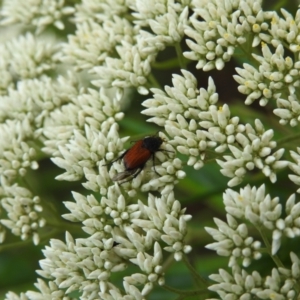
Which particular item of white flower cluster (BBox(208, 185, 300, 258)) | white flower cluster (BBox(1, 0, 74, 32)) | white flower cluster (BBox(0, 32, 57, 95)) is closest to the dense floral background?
white flower cluster (BBox(208, 185, 300, 258))

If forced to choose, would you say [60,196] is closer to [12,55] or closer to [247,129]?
[12,55]

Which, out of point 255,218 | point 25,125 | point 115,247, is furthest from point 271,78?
point 25,125

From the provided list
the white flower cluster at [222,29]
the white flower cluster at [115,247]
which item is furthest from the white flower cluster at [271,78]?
the white flower cluster at [115,247]

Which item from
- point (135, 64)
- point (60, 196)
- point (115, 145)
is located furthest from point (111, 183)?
point (60, 196)

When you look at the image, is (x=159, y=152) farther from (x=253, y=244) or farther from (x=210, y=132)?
(x=253, y=244)

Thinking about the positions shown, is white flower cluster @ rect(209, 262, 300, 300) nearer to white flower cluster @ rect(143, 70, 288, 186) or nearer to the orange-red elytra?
white flower cluster @ rect(143, 70, 288, 186)
